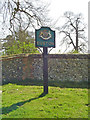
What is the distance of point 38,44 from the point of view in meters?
5.72

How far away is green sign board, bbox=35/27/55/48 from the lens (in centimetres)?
574

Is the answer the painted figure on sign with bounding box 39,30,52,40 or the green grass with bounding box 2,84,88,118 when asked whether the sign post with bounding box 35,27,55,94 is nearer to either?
the painted figure on sign with bounding box 39,30,52,40

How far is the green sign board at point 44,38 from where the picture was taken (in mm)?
5742

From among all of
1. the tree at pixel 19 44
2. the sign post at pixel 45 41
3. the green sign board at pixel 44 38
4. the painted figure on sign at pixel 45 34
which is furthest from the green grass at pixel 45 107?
the tree at pixel 19 44

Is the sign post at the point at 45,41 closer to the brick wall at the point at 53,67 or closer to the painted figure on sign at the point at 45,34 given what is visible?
the painted figure on sign at the point at 45,34

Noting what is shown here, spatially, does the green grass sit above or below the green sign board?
below

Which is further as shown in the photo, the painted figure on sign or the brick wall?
the brick wall

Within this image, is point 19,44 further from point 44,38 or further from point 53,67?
point 44,38

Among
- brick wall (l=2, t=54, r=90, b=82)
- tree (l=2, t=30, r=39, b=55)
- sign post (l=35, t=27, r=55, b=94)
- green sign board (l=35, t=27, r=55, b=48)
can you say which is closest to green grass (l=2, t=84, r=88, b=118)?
sign post (l=35, t=27, r=55, b=94)

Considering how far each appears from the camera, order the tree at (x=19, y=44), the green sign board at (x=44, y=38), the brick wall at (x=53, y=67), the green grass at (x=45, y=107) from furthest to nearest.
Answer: the tree at (x=19, y=44)
the brick wall at (x=53, y=67)
the green sign board at (x=44, y=38)
the green grass at (x=45, y=107)

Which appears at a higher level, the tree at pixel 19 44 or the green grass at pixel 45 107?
the tree at pixel 19 44

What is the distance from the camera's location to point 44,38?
583 centimetres

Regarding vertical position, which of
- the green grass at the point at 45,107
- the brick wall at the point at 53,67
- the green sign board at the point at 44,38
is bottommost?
the green grass at the point at 45,107

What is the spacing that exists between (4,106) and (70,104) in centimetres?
213
